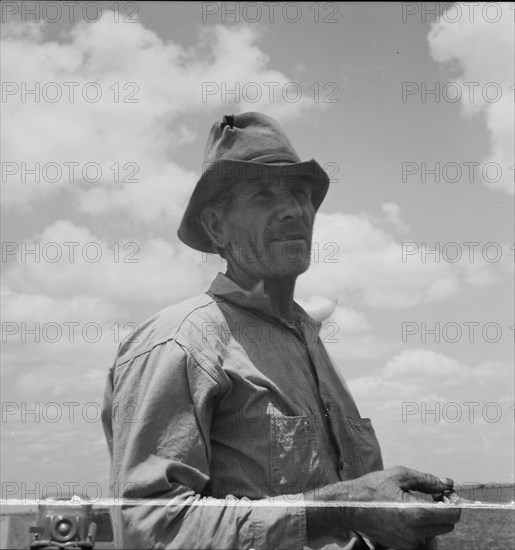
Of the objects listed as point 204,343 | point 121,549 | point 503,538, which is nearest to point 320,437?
point 204,343

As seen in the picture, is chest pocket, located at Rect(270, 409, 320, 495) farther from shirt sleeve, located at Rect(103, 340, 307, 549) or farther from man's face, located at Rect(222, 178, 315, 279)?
man's face, located at Rect(222, 178, 315, 279)

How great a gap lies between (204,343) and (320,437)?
635 millimetres

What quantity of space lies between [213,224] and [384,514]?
5.18 feet

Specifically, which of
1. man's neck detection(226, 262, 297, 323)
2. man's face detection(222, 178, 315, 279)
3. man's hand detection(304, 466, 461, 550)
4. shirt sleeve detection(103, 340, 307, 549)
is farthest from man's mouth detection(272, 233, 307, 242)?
man's hand detection(304, 466, 461, 550)

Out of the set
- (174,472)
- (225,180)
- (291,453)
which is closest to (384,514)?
(291,453)

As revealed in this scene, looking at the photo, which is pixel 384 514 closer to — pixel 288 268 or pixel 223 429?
pixel 223 429

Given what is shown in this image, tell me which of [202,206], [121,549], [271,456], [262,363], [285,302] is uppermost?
[202,206]

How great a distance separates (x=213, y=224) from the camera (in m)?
3.92

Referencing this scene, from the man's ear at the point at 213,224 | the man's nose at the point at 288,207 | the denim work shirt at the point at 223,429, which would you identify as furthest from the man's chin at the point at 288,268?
the man's ear at the point at 213,224

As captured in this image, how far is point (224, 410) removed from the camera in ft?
11.0

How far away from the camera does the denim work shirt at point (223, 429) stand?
299 cm

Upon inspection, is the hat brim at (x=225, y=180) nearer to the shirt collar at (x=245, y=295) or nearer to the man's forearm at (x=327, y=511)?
the shirt collar at (x=245, y=295)

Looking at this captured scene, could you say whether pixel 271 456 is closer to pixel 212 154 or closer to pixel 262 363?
pixel 262 363

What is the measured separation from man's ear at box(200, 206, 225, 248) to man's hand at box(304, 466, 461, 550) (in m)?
1.33
